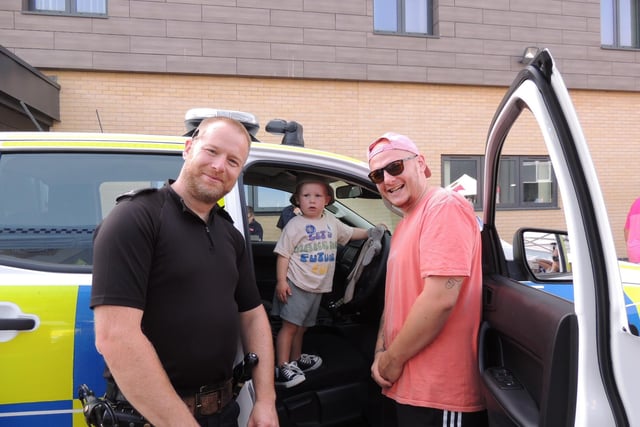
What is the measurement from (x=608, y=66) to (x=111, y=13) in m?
9.71

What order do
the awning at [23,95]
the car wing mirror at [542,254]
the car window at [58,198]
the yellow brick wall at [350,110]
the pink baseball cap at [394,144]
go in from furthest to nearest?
the yellow brick wall at [350,110], the awning at [23,95], the car wing mirror at [542,254], the pink baseball cap at [394,144], the car window at [58,198]

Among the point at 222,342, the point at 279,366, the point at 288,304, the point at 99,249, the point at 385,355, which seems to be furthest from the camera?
the point at 288,304

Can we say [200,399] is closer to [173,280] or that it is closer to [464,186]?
[173,280]

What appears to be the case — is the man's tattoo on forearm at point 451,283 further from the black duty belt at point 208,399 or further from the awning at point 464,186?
the awning at point 464,186

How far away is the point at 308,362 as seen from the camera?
2.76 m

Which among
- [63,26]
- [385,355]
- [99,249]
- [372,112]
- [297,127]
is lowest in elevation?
[385,355]

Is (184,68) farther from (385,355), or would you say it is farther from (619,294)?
(619,294)

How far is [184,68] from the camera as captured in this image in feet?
27.9

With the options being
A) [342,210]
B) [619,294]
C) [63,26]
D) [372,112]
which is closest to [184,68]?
[63,26]

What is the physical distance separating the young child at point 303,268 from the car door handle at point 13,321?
53.8 inches

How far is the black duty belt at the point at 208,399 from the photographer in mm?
1508

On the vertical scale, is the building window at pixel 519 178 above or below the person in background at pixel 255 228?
above

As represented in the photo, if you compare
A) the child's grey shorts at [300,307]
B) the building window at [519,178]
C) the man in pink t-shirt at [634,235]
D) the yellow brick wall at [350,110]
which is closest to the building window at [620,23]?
the yellow brick wall at [350,110]

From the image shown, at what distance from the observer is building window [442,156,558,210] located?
10.0 metres
